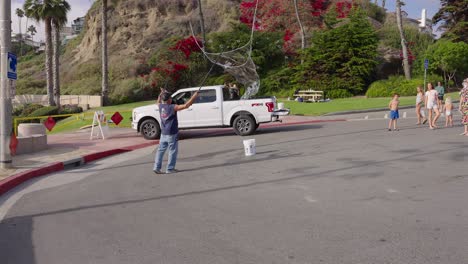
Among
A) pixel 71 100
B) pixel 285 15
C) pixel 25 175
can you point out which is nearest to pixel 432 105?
pixel 25 175

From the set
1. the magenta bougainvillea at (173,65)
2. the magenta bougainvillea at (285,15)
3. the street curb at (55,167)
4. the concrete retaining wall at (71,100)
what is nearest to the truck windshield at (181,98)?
the street curb at (55,167)

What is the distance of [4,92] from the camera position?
9930 mm

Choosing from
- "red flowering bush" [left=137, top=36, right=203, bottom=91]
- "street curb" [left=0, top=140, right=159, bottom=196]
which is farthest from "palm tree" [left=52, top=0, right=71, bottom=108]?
"street curb" [left=0, top=140, right=159, bottom=196]

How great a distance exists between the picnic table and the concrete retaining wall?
1519cm

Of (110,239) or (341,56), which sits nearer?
(110,239)

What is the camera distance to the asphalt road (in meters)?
4.84

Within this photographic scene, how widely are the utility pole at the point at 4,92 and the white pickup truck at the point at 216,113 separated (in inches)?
267

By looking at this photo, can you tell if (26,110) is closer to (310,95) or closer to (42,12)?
(42,12)

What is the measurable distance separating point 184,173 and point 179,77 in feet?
94.9

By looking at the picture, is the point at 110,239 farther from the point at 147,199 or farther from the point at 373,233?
the point at 373,233

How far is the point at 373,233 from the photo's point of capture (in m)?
5.27

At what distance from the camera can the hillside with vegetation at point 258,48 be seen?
1331 inches

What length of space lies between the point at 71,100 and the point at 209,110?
83.2 ft

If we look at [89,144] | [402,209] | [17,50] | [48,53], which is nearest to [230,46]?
[48,53]
